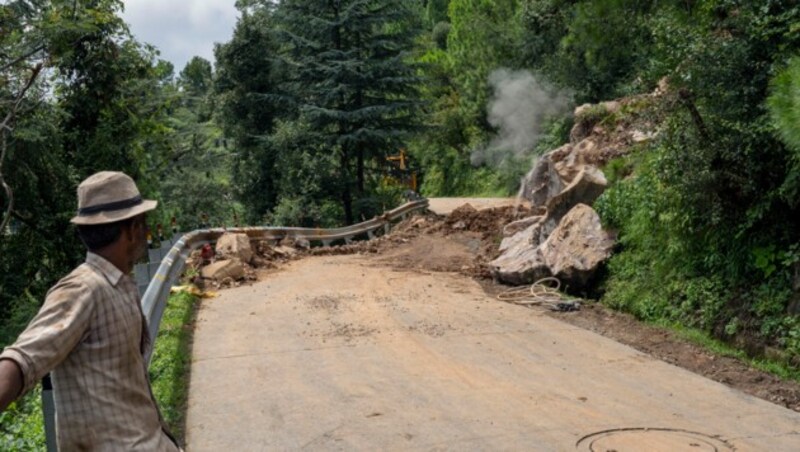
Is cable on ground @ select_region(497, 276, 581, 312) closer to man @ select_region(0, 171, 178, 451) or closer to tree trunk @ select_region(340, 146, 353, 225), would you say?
man @ select_region(0, 171, 178, 451)

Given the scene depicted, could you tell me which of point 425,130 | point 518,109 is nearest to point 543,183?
point 518,109

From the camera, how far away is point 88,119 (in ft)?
70.7

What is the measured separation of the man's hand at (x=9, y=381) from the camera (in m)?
2.57

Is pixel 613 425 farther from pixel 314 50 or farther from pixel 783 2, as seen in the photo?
pixel 314 50

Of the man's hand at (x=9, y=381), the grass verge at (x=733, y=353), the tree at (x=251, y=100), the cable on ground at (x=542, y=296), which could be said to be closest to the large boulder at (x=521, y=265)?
the cable on ground at (x=542, y=296)

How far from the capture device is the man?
289cm

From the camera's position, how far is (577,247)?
13.4 meters

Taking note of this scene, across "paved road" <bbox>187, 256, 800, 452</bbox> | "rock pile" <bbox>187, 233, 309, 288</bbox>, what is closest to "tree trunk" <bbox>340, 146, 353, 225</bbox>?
"rock pile" <bbox>187, 233, 309, 288</bbox>

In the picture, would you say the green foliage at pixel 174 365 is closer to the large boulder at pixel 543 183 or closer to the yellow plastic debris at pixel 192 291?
the yellow plastic debris at pixel 192 291

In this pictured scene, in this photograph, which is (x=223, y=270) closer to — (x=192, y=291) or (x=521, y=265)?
(x=192, y=291)

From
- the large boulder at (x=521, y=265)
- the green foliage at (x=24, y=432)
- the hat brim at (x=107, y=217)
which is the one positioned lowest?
the green foliage at (x=24, y=432)

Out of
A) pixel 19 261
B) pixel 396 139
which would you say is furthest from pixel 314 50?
pixel 19 261

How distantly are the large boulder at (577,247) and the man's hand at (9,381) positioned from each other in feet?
36.2

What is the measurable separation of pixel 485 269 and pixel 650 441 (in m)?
9.33
